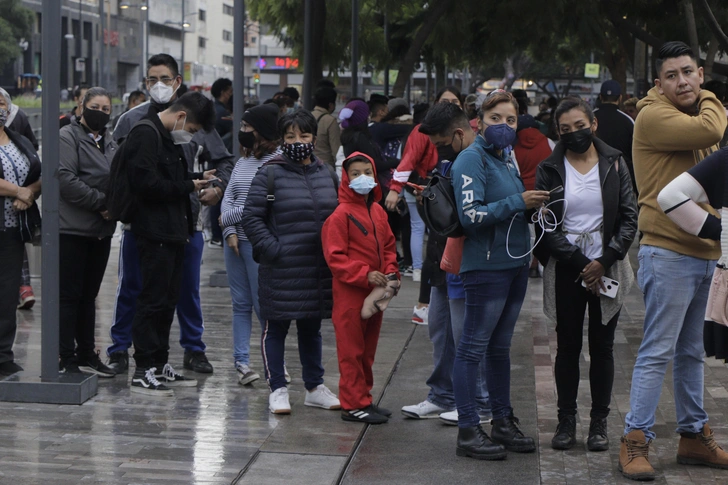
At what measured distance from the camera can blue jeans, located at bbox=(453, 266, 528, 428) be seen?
5590mm

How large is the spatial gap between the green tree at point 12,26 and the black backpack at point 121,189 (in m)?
31.7

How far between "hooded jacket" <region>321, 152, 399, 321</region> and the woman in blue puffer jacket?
0.41 feet

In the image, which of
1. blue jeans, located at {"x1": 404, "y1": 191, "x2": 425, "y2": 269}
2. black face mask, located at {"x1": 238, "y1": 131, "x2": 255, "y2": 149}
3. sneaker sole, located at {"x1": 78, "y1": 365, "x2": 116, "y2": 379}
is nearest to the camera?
black face mask, located at {"x1": 238, "y1": 131, "x2": 255, "y2": 149}

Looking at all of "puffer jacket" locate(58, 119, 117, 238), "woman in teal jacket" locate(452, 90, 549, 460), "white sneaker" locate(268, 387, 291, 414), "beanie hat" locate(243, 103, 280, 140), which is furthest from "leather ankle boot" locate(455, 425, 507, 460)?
"puffer jacket" locate(58, 119, 117, 238)

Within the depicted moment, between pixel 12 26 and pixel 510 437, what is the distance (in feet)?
120

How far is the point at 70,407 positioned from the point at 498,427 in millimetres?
2511

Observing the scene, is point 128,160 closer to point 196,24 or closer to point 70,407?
point 70,407

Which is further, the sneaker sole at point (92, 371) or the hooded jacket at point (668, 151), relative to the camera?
the sneaker sole at point (92, 371)

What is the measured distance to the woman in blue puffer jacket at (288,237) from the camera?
6363 mm

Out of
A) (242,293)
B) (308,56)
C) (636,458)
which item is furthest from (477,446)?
(308,56)

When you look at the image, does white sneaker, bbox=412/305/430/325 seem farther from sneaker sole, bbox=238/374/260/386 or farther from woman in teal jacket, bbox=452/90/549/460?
woman in teal jacket, bbox=452/90/549/460

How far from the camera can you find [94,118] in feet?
23.6

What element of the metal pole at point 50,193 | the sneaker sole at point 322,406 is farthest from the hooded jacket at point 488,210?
the metal pole at point 50,193

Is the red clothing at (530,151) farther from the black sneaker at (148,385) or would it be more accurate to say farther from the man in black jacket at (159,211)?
the black sneaker at (148,385)
